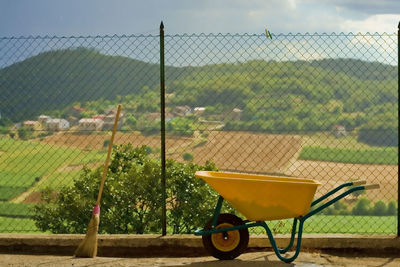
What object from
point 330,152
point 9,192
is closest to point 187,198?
point 330,152

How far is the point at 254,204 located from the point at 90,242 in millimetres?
1505

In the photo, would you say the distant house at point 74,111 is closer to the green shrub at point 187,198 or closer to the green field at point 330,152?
the green shrub at point 187,198

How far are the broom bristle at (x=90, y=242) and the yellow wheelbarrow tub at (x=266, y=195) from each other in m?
1.05

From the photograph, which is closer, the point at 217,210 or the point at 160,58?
the point at 217,210

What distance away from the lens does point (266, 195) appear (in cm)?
531

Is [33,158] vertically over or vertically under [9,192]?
over

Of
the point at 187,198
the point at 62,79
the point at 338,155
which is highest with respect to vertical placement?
the point at 338,155

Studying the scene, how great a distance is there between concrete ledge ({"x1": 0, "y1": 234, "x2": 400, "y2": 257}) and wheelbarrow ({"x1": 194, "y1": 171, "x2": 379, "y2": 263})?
43cm

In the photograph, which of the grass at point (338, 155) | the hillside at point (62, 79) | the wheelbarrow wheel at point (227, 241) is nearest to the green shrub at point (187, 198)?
the hillside at point (62, 79)

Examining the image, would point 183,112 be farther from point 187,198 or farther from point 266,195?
point 266,195

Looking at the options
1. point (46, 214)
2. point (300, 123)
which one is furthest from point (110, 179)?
point (300, 123)

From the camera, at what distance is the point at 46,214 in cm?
1257

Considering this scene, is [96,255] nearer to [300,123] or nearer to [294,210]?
[294,210]

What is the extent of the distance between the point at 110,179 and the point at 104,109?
218 cm
